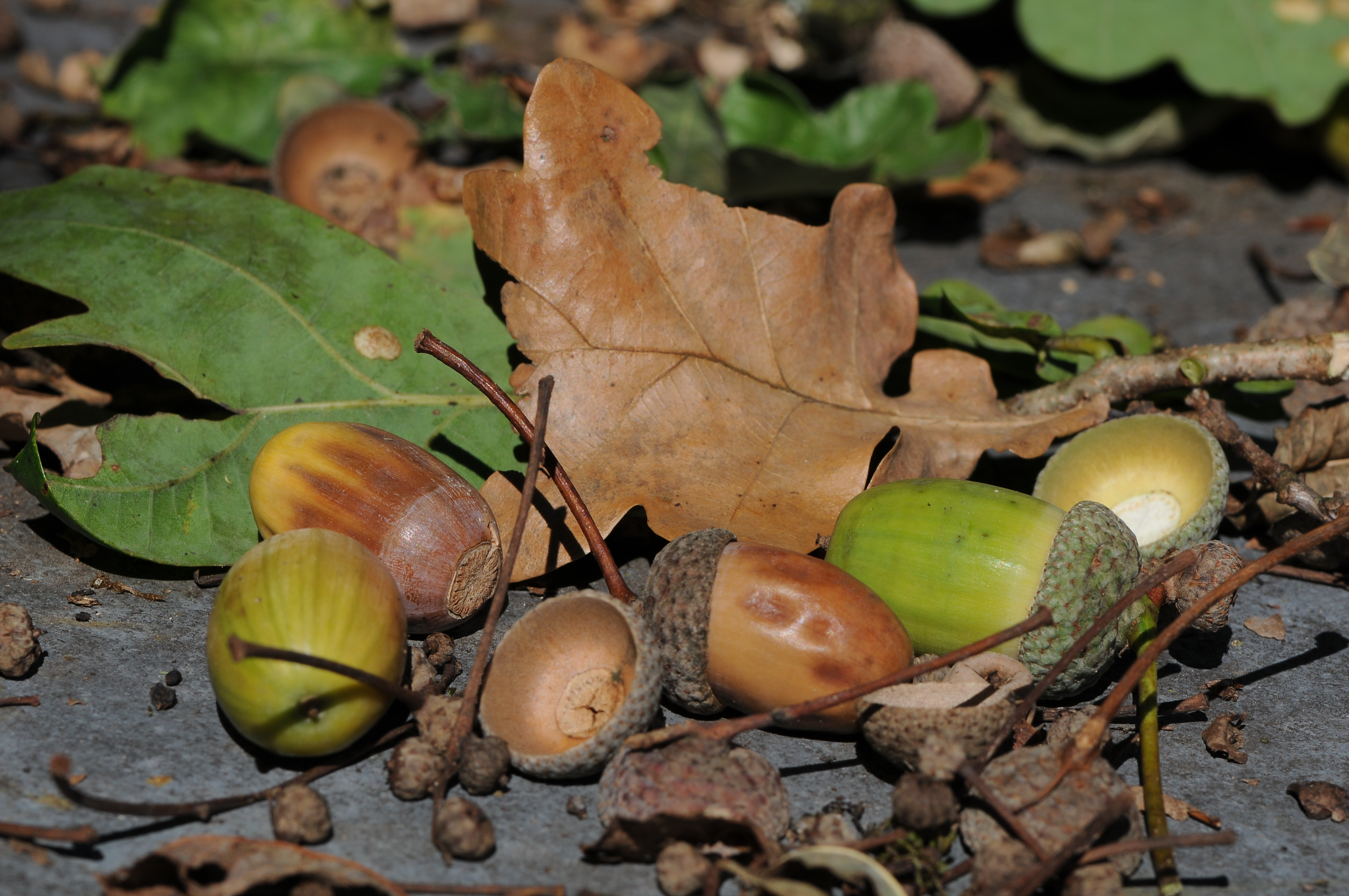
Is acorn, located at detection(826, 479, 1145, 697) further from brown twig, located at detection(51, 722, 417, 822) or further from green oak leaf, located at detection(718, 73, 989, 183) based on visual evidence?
green oak leaf, located at detection(718, 73, 989, 183)

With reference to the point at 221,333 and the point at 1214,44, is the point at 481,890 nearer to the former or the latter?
the point at 221,333

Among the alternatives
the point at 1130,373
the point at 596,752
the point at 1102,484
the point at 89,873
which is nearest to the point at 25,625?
the point at 89,873

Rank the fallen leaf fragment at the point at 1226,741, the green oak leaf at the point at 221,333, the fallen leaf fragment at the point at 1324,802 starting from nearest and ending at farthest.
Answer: the fallen leaf fragment at the point at 1324,802 → the fallen leaf fragment at the point at 1226,741 → the green oak leaf at the point at 221,333

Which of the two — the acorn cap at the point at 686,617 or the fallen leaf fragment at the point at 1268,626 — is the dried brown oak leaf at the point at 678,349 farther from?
the fallen leaf fragment at the point at 1268,626

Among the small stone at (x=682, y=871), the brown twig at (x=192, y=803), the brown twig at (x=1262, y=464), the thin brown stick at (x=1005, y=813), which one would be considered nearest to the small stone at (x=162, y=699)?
the brown twig at (x=192, y=803)

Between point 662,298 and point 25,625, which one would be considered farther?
point 662,298

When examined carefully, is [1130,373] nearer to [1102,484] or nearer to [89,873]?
[1102,484]

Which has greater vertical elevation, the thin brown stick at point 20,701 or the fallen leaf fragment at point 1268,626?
the fallen leaf fragment at point 1268,626
